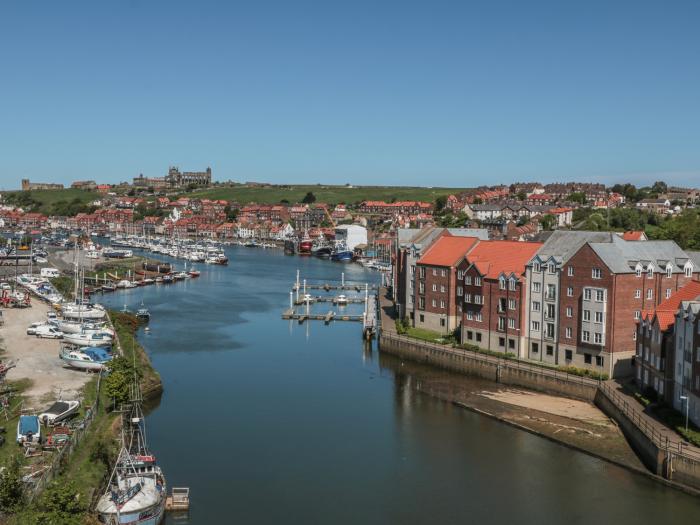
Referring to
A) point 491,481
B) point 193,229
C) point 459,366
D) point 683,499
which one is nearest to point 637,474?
point 683,499

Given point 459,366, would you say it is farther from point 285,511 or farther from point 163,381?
point 285,511

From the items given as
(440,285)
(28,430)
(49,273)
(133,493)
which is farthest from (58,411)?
(49,273)

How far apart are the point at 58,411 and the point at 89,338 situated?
45.5ft

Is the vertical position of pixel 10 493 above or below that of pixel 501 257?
below

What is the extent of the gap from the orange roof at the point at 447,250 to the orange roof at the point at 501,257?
1.13 meters

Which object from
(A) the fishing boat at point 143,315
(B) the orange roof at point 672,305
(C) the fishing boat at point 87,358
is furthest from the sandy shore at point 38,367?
(B) the orange roof at point 672,305

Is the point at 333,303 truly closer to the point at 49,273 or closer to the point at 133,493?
the point at 49,273

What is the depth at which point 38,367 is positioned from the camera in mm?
35281

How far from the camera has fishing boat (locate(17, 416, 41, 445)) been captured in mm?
24109

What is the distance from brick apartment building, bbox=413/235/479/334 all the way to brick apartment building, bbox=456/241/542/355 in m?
1.25

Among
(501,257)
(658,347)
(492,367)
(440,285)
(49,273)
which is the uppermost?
(501,257)

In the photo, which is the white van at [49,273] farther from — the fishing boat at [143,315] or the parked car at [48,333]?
the parked car at [48,333]

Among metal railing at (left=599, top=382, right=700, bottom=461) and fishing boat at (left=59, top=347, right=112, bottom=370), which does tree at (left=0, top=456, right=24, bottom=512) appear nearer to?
fishing boat at (left=59, top=347, right=112, bottom=370)

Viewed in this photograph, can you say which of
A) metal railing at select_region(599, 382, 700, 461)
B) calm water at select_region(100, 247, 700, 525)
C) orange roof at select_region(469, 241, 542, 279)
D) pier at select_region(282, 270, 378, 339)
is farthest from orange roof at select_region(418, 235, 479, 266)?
metal railing at select_region(599, 382, 700, 461)
